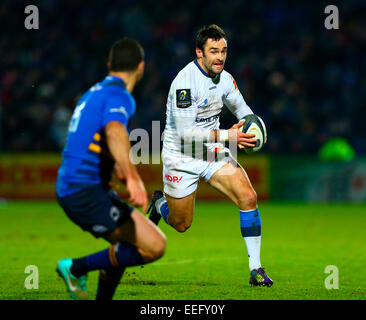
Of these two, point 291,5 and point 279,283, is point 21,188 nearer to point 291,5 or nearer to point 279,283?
point 291,5

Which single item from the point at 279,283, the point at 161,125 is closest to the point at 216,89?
the point at 279,283

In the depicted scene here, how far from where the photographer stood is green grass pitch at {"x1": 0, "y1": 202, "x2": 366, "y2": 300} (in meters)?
7.04

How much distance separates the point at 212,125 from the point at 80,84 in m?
12.1

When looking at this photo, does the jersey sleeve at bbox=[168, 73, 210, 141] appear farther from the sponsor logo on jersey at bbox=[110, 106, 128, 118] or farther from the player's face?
the sponsor logo on jersey at bbox=[110, 106, 128, 118]

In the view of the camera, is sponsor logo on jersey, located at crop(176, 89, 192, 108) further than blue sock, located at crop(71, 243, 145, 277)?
Yes

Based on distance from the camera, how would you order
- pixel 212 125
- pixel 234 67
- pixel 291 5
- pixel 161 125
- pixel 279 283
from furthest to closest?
pixel 291 5 → pixel 234 67 → pixel 161 125 → pixel 212 125 → pixel 279 283

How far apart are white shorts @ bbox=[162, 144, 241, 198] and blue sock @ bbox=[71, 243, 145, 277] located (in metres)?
2.43

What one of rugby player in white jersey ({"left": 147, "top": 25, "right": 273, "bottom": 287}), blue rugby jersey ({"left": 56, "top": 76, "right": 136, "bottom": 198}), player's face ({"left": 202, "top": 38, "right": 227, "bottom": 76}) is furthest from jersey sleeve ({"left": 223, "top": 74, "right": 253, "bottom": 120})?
blue rugby jersey ({"left": 56, "top": 76, "right": 136, "bottom": 198})

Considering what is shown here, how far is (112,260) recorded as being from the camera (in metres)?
5.74

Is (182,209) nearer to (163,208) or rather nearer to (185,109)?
(163,208)

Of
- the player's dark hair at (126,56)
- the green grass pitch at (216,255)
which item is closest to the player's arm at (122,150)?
the player's dark hair at (126,56)

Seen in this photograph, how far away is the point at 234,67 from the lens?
63.4 ft

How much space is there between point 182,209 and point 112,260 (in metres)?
2.58

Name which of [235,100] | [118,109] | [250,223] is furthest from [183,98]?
[118,109]
